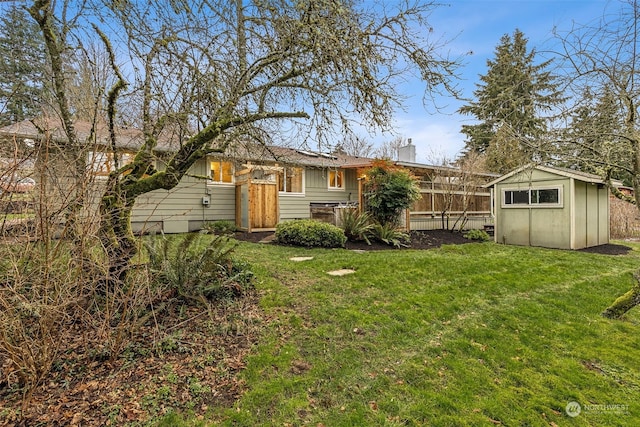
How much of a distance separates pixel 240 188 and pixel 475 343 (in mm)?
9090

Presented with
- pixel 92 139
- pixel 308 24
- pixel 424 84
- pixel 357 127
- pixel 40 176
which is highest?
pixel 308 24

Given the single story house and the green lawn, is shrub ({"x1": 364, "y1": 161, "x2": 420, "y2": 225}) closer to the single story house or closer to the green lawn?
the single story house

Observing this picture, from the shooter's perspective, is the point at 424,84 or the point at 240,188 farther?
the point at 240,188

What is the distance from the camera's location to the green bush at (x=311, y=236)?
27.6 ft

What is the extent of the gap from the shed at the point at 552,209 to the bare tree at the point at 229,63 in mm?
7130

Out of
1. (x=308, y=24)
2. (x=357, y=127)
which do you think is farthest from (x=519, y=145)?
(x=308, y=24)

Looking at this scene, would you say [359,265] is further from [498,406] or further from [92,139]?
[92,139]

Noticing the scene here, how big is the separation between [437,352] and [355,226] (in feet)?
20.9

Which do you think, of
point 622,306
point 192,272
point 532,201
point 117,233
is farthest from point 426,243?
point 117,233

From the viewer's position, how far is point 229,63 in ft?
13.1

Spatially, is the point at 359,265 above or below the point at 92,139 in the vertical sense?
below

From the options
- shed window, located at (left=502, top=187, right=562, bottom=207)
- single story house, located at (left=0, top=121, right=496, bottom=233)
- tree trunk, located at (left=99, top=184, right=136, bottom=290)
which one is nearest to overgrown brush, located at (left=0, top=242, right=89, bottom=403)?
tree trunk, located at (left=99, top=184, right=136, bottom=290)

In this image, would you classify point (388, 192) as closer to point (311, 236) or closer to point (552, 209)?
point (311, 236)

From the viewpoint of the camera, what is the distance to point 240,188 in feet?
36.1
